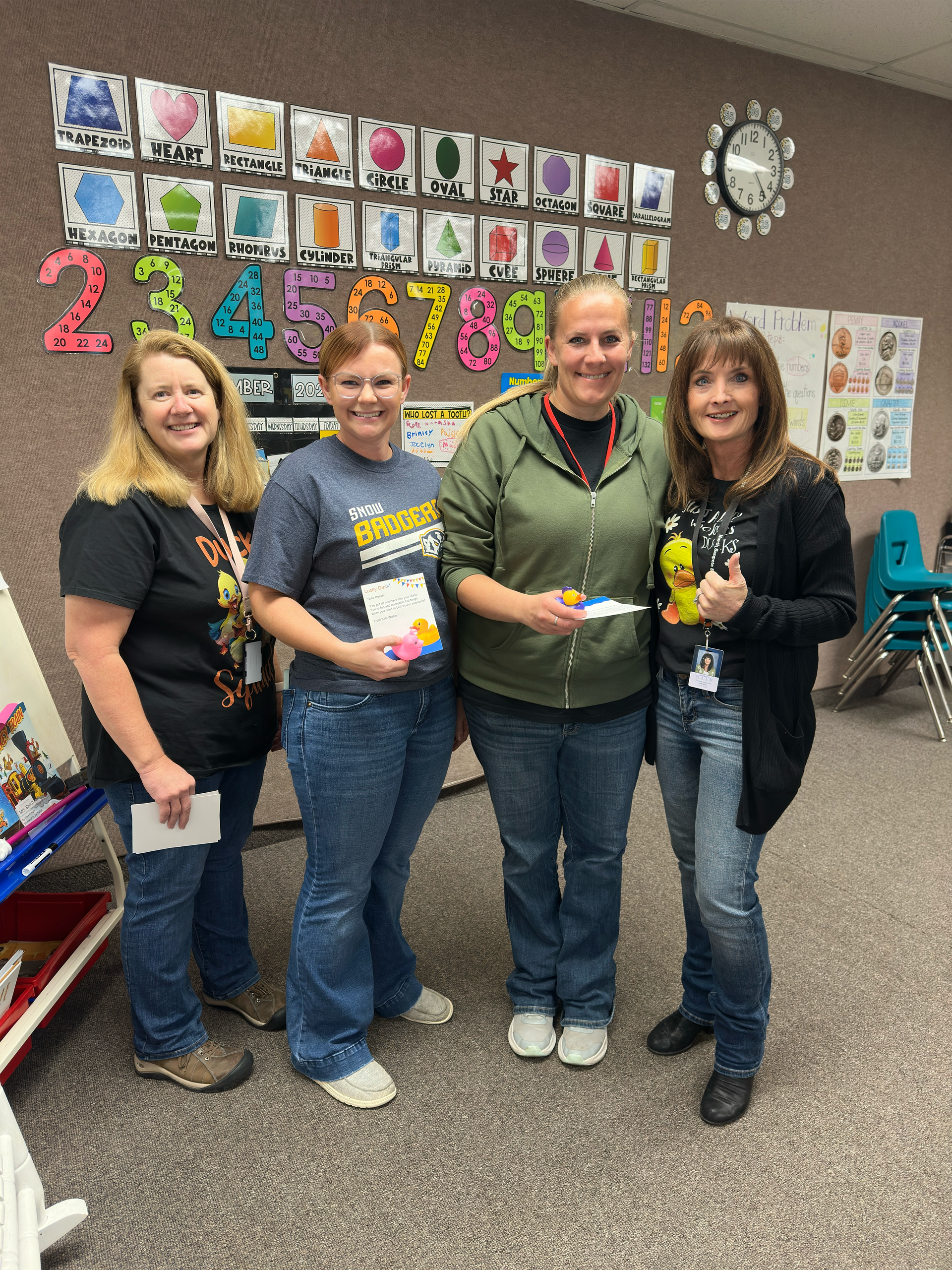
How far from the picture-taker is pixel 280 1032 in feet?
6.81

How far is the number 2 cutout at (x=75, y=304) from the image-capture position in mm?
2521

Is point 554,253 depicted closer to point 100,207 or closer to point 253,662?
point 100,207

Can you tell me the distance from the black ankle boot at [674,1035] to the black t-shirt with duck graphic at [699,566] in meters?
0.90

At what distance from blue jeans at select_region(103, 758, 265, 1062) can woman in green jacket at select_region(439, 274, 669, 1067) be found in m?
0.60

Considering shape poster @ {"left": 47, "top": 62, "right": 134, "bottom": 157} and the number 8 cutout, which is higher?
shape poster @ {"left": 47, "top": 62, "right": 134, "bottom": 157}

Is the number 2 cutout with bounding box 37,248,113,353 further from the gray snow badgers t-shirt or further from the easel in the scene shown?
the gray snow badgers t-shirt

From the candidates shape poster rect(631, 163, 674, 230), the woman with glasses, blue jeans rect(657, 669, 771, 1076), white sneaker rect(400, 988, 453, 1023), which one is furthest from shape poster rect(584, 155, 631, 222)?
white sneaker rect(400, 988, 453, 1023)

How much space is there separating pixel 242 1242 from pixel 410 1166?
33 centimetres

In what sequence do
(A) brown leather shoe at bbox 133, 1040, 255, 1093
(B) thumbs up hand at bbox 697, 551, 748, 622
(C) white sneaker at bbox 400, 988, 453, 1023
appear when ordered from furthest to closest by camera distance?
1. (C) white sneaker at bbox 400, 988, 453, 1023
2. (A) brown leather shoe at bbox 133, 1040, 255, 1093
3. (B) thumbs up hand at bbox 697, 551, 748, 622

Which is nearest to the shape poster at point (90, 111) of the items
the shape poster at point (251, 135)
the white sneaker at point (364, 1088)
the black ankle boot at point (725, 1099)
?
the shape poster at point (251, 135)

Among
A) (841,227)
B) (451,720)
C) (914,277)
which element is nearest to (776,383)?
(451,720)

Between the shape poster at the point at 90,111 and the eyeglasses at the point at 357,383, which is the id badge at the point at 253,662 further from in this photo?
the shape poster at the point at 90,111

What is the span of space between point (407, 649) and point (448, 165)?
2.29 meters

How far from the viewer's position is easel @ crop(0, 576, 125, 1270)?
1243 millimetres
